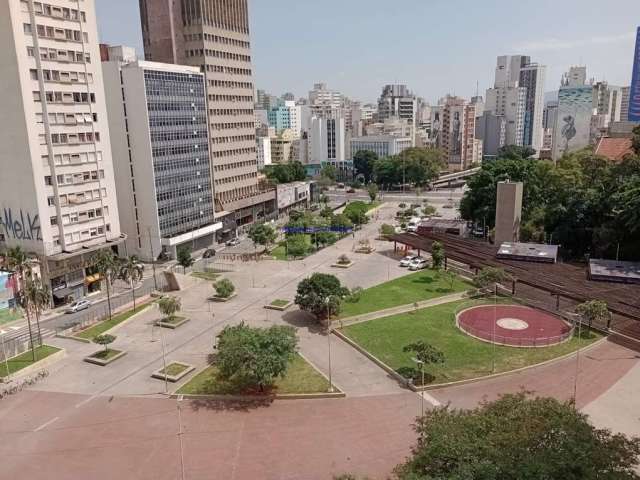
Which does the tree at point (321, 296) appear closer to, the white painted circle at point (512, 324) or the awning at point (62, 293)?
the white painted circle at point (512, 324)

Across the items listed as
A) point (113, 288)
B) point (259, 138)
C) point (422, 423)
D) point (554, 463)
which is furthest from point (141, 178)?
point (259, 138)

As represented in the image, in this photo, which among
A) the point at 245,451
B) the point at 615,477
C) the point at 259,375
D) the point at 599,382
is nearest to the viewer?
the point at 615,477

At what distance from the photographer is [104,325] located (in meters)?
47.8

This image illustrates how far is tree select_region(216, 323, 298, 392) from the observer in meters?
32.2

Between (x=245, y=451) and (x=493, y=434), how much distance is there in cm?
1395

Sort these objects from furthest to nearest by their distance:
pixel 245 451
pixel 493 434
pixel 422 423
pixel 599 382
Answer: pixel 599 382, pixel 245 451, pixel 422 423, pixel 493 434

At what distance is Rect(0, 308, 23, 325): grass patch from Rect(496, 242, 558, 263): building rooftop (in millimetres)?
53070

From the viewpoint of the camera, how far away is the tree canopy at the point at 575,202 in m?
59.1

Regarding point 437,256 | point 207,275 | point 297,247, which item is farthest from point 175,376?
point 297,247

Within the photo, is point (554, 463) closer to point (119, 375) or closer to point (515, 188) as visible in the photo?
point (119, 375)

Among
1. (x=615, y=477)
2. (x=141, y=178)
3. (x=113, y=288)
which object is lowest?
(x=113, y=288)

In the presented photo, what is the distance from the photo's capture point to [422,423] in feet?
77.8

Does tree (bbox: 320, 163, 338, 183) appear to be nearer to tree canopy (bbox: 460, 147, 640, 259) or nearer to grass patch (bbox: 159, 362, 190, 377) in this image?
tree canopy (bbox: 460, 147, 640, 259)

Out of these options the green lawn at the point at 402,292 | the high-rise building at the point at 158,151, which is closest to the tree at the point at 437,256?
the green lawn at the point at 402,292
